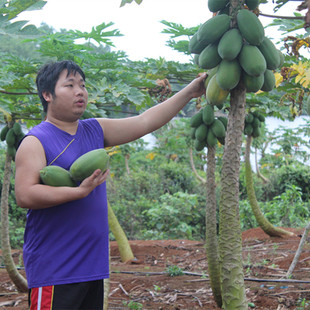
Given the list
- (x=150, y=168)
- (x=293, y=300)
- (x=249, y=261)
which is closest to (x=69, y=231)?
(x=293, y=300)

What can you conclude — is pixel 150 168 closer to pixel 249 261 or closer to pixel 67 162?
pixel 249 261

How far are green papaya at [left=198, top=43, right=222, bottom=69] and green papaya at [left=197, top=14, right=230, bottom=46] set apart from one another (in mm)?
43

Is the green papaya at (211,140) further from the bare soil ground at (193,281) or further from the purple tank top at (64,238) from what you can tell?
the purple tank top at (64,238)

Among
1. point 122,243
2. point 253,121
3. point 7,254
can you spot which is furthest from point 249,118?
point 7,254

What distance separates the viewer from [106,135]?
7.37 feet

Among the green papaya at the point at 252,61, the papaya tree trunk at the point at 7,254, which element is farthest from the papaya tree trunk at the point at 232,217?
the papaya tree trunk at the point at 7,254

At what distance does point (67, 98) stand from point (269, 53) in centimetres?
91

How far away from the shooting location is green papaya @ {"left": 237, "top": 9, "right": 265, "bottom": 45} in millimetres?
1843

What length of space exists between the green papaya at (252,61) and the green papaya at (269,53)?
0.23 feet

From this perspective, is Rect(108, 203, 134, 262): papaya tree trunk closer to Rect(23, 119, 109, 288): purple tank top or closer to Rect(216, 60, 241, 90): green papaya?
Rect(23, 119, 109, 288): purple tank top

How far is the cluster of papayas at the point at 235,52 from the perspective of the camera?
185 centimetres

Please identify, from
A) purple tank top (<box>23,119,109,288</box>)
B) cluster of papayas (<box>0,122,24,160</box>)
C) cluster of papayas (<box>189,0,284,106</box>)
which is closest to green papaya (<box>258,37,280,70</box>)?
cluster of papayas (<box>189,0,284,106</box>)

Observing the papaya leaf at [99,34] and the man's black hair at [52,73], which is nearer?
the man's black hair at [52,73]

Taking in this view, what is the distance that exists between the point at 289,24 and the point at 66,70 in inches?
69.6
